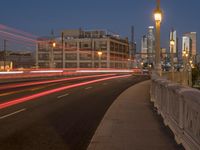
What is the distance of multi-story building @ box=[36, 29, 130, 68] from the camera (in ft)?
468

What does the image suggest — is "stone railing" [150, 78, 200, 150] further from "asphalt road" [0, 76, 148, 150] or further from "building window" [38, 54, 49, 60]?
"building window" [38, 54, 49, 60]

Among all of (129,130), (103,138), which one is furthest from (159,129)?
(103,138)

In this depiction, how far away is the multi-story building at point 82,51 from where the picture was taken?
142750 millimetres

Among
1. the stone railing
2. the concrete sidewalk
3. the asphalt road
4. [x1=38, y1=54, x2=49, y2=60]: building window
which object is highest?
[x1=38, y1=54, x2=49, y2=60]: building window

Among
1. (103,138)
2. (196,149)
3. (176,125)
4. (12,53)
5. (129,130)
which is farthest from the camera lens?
(12,53)

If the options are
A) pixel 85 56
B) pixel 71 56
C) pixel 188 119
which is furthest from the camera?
pixel 71 56

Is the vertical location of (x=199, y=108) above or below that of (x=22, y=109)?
above

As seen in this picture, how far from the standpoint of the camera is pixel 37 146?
9.88 m

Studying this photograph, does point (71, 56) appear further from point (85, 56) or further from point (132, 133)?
point (132, 133)

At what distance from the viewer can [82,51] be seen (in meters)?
148

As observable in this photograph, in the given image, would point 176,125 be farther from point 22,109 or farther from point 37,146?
point 22,109

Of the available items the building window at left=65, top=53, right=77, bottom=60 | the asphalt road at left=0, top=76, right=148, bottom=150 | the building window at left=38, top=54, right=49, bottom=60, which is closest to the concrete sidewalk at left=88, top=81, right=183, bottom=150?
the asphalt road at left=0, top=76, right=148, bottom=150

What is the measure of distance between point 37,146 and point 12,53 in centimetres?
17794

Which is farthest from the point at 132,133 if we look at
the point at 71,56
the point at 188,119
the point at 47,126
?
the point at 71,56
